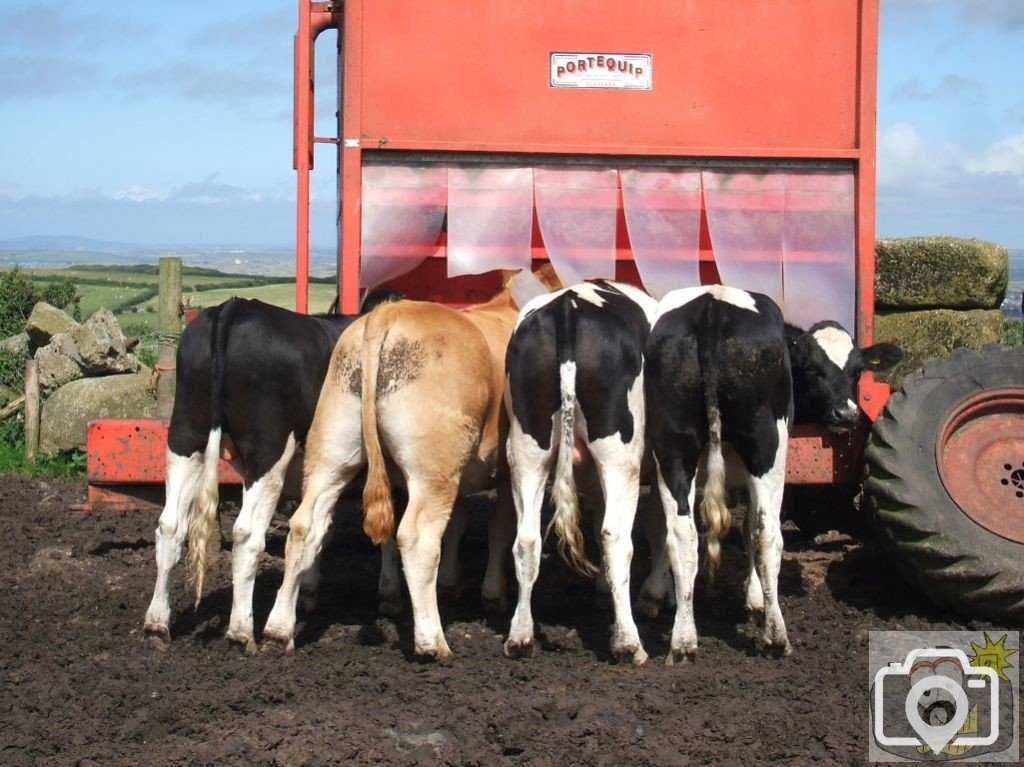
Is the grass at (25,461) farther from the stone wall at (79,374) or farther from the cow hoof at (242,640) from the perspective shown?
the cow hoof at (242,640)

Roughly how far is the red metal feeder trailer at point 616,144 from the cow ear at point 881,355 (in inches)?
20.9

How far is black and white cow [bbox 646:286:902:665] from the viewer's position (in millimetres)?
6039

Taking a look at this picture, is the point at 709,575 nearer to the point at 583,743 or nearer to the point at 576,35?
the point at 583,743

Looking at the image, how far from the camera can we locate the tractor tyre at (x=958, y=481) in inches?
251

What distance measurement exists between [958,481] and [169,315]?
6.55 metres

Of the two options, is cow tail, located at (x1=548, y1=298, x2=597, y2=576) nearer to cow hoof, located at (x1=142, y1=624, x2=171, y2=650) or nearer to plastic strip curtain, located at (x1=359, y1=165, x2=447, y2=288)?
plastic strip curtain, located at (x1=359, y1=165, x2=447, y2=288)

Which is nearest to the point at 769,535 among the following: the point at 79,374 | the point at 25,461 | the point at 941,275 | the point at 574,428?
the point at 574,428

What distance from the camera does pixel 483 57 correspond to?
24.5ft

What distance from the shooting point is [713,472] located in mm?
6070

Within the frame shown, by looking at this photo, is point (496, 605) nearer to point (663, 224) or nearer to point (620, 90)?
point (663, 224)

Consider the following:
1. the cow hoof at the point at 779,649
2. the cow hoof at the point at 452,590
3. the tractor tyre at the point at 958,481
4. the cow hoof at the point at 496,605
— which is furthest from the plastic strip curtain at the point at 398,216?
the cow hoof at the point at 779,649

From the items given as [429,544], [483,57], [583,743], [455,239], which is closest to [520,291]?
[455,239]

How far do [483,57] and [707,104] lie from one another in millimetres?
1342

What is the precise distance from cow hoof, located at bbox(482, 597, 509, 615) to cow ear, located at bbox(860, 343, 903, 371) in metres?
2.36
